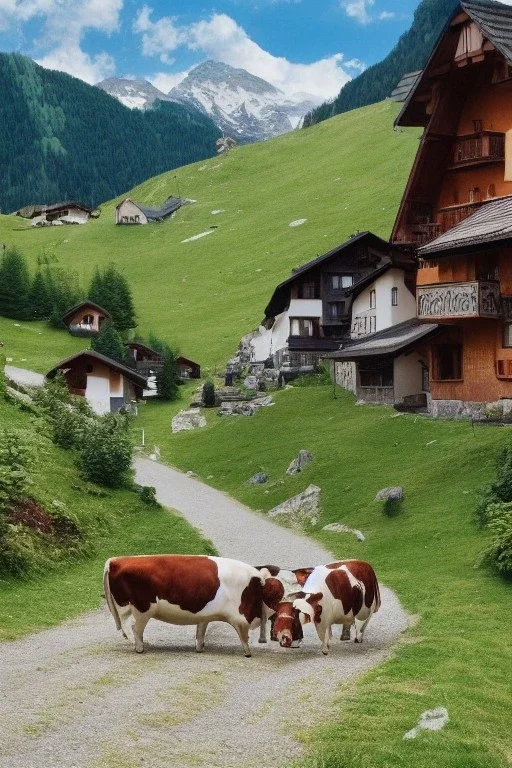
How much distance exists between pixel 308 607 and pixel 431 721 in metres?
4.40

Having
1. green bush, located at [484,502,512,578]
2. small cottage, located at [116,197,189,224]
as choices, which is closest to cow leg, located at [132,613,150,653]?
green bush, located at [484,502,512,578]

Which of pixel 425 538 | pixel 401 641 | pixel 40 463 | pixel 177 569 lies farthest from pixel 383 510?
pixel 177 569

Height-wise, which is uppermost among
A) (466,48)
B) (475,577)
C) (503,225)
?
(466,48)

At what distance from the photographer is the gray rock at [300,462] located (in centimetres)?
4445

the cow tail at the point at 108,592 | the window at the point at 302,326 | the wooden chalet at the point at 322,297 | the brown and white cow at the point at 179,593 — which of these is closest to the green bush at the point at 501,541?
the brown and white cow at the point at 179,593

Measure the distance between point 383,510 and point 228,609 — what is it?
18.4m

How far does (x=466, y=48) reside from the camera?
150 ft

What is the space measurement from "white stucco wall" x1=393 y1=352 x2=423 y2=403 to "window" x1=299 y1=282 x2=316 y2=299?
94.1 feet

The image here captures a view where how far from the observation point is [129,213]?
595 feet

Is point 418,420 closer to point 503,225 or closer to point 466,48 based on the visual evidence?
point 503,225

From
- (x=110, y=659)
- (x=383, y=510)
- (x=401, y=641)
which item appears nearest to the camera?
(x=110, y=659)

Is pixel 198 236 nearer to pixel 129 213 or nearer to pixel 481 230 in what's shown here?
pixel 129 213

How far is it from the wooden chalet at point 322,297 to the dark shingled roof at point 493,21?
33.4 metres

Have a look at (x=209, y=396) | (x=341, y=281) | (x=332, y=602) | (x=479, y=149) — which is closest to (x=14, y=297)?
(x=341, y=281)
